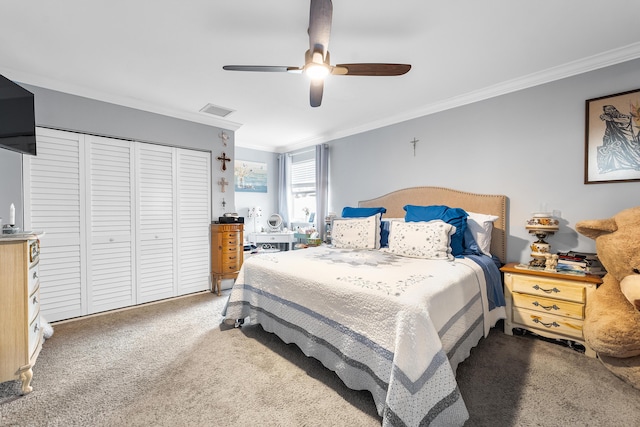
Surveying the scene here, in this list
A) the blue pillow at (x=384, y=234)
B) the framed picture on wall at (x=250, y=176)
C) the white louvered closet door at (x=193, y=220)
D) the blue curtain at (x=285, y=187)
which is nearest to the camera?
the blue pillow at (x=384, y=234)

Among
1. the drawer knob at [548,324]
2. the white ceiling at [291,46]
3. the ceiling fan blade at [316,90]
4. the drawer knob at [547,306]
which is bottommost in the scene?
the drawer knob at [548,324]

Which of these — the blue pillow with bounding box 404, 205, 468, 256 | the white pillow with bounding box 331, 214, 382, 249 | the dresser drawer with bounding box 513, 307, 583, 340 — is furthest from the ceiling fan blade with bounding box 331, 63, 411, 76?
the dresser drawer with bounding box 513, 307, 583, 340

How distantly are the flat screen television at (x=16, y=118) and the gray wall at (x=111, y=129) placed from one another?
0.38 metres

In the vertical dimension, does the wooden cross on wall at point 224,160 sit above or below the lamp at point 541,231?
above

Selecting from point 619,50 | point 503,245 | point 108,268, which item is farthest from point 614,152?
point 108,268

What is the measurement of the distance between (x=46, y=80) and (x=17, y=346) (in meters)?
2.42

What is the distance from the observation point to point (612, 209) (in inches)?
89.0

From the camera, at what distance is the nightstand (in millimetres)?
2092

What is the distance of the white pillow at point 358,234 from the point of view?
304 centimetres

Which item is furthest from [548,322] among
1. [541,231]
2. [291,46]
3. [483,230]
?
[291,46]

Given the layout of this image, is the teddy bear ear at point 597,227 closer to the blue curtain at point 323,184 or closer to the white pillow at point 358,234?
the white pillow at point 358,234

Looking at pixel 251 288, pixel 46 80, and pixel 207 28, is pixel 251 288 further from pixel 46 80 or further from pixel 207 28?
pixel 46 80

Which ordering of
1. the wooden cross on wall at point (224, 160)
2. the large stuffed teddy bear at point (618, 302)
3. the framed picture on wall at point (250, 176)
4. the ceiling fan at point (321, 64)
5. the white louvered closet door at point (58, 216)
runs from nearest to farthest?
1. the ceiling fan at point (321, 64)
2. the large stuffed teddy bear at point (618, 302)
3. the white louvered closet door at point (58, 216)
4. the wooden cross on wall at point (224, 160)
5. the framed picture on wall at point (250, 176)

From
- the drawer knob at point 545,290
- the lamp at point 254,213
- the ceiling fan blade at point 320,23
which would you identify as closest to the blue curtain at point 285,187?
the lamp at point 254,213
